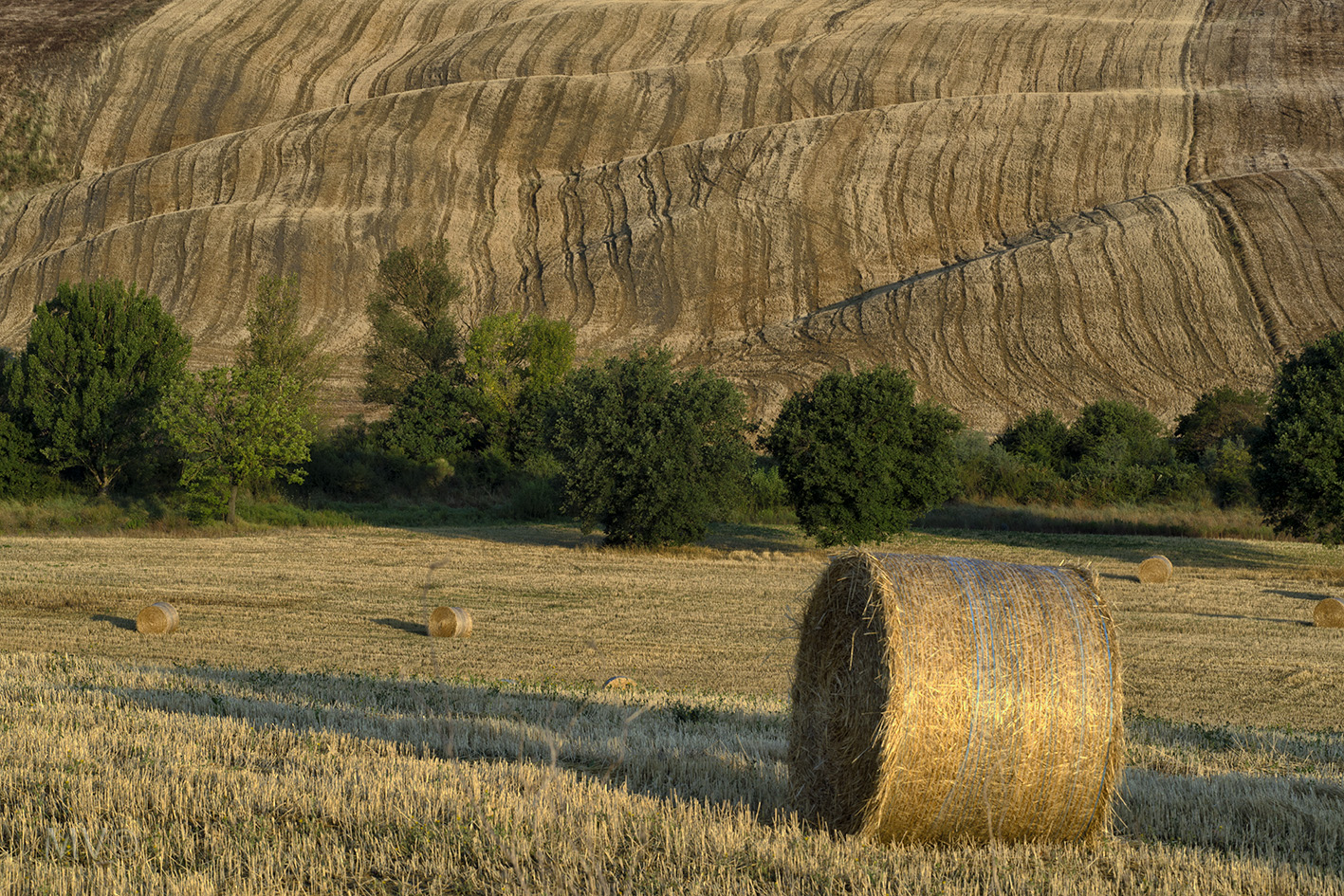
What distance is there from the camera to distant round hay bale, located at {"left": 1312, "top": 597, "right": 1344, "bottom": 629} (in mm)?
20000

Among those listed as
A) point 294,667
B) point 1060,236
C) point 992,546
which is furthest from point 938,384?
point 294,667

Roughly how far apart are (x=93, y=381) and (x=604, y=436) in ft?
51.0

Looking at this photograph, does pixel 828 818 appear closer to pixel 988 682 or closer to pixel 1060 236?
pixel 988 682

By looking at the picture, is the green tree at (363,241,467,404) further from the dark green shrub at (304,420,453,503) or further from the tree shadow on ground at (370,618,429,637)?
the tree shadow on ground at (370,618,429,637)

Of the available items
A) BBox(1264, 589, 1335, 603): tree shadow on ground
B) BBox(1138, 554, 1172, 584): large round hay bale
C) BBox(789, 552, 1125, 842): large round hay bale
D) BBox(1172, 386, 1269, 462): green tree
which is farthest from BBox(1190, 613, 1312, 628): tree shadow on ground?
BBox(1172, 386, 1269, 462): green tree

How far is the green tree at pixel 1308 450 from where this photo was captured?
86.2 ft

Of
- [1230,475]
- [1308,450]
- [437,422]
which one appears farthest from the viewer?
[437,422]

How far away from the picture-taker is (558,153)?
7812 centimetres

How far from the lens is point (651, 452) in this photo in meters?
29.5

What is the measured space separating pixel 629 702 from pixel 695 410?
63.4ft

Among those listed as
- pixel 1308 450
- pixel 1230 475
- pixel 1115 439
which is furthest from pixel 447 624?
pixel 1115 439

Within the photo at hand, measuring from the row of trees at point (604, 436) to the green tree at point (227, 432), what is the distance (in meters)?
0.06

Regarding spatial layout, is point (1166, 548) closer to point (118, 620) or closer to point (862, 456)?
point (862, 456)

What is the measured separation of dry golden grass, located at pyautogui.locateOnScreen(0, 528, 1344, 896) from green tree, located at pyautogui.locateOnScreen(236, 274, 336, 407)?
887 inches
